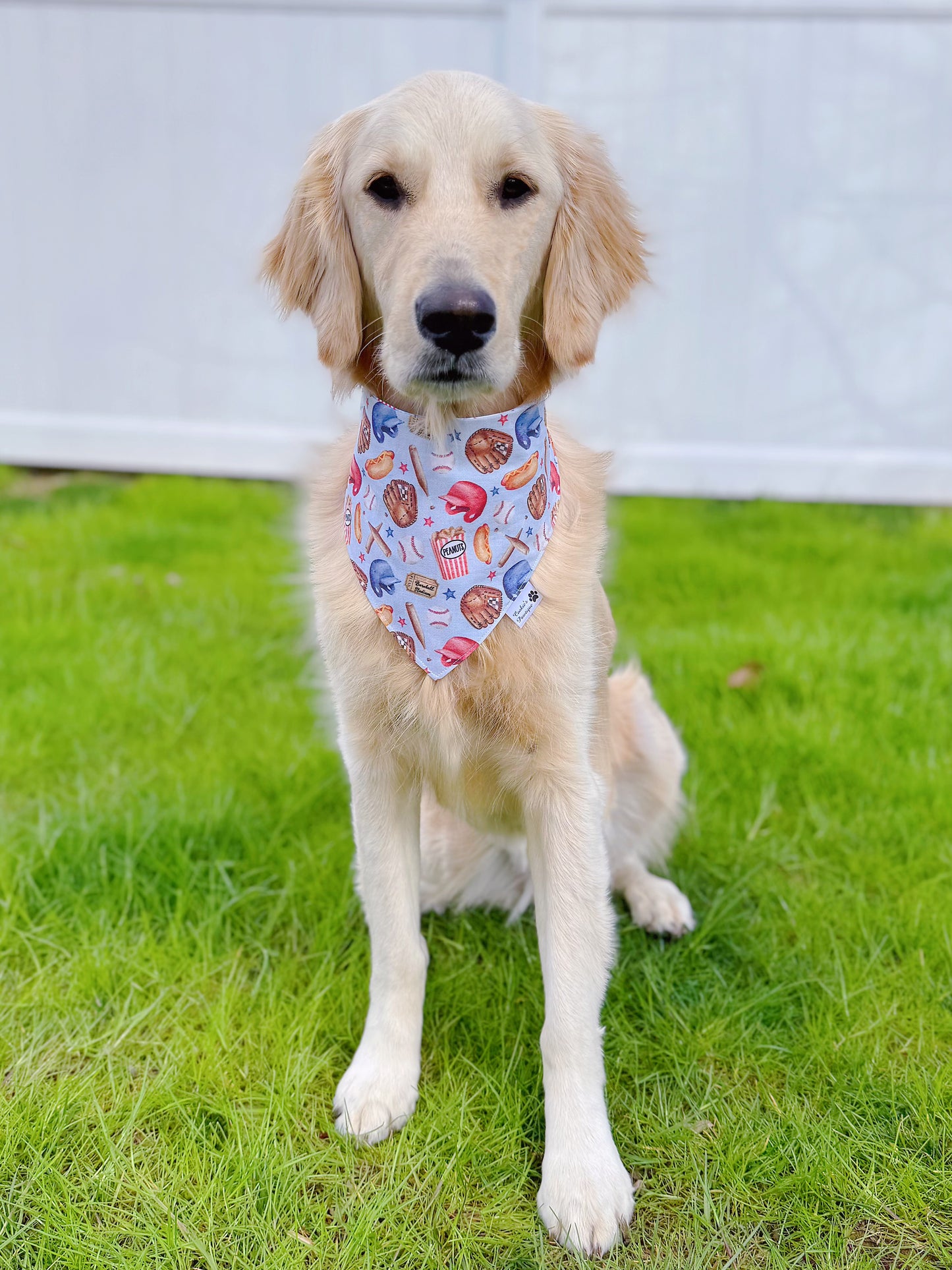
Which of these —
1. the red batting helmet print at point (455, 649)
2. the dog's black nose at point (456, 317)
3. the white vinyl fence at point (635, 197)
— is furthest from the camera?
the white vinyl fence at point (635, 197)

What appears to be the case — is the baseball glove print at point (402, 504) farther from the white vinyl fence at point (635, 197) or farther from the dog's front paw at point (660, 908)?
the white vinyl fence at point (635, 197)

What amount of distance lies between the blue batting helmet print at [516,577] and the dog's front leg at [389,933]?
0.41m

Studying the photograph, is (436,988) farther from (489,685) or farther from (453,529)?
(453,529)

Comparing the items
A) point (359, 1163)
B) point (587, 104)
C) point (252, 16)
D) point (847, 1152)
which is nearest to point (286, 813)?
point (359, 1163)

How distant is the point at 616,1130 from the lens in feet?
6.14

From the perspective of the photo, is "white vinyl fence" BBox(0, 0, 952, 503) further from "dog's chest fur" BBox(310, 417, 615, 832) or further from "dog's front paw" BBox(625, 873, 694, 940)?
"dog's chest fur" BBox(310, 417, 615, 832)

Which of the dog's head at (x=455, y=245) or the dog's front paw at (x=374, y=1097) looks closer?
the dog's head at (x=455, y=245)

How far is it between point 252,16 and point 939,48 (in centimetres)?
344

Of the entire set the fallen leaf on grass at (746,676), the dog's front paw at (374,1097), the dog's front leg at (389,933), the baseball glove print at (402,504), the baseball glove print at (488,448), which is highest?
the baseball glove print at (488,448)

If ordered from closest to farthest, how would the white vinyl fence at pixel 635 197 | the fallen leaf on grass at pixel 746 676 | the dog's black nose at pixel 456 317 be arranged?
the dog's black nose at pixel 456 317 → the fallen leaf on grass at pixel 746 676 → the white vinyl fence at pixel 635 197

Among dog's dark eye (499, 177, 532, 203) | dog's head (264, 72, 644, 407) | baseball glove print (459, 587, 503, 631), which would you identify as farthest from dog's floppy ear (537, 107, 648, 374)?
baseball glove print (459, 587, 503, 631)

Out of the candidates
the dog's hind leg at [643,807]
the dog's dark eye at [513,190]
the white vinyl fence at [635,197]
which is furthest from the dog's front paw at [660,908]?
the white vinyl fence at [635,197]

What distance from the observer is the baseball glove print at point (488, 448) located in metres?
1.76

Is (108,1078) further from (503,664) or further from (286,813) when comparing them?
(503,664)
